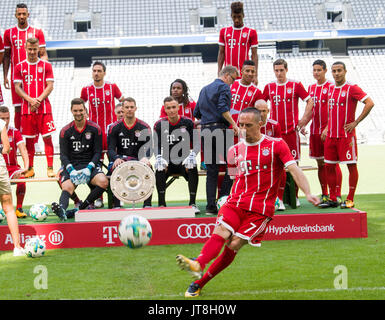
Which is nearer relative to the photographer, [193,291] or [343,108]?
[193,291]

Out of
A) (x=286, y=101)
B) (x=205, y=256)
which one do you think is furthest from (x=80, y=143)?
(x=205, y=256)

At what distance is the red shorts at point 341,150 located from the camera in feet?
25.3

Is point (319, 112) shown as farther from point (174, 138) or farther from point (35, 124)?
point (35, 124)

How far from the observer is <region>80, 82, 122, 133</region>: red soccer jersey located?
28.9 ft

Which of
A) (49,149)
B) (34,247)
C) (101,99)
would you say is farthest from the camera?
(101,99)

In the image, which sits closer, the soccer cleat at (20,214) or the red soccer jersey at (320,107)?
the soccer cleat at (20,214)

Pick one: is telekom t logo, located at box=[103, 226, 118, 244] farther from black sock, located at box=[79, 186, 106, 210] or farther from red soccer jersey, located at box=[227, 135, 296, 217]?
red soccer jersey, located at box=[227, 135, 296, 217]

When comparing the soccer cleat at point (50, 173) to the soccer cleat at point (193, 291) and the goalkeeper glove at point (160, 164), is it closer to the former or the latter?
the goalkeeper glove at point (160, 164)

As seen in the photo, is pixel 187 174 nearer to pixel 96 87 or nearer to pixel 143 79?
pixel 96 87

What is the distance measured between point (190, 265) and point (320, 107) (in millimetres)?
4850

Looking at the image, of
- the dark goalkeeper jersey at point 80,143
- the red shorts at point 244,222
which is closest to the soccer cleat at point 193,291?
the red shorts at point 244,222

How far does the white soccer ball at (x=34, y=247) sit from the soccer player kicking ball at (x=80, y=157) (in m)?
1.15

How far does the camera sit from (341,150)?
772 cm

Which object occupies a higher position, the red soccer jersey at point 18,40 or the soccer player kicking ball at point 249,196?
the red soccer jersey at point 18,40
